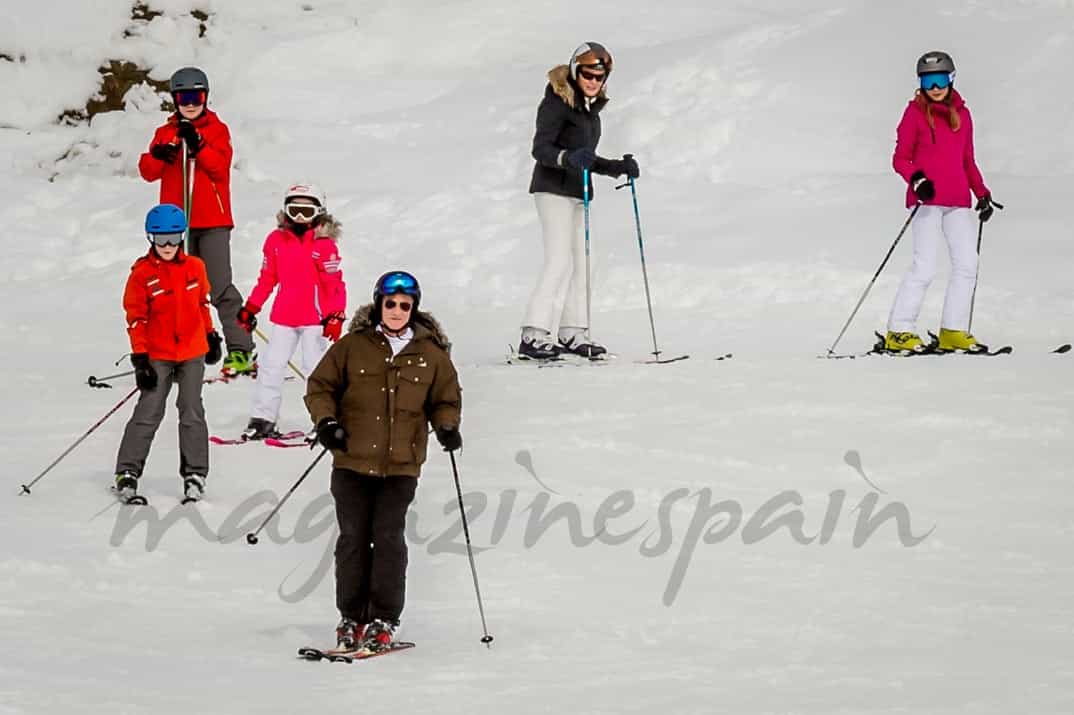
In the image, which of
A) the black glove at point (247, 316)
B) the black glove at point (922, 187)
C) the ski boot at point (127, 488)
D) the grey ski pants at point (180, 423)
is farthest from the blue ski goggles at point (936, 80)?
the ski boot at point (127, 488)

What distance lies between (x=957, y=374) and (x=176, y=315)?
4.60 metres

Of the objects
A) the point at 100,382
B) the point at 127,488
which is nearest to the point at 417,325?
the point at 127,488

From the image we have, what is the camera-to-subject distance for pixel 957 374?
11.2m

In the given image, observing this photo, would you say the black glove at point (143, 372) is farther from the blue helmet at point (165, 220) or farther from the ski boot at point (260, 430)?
the ski boot at point (260, 430)

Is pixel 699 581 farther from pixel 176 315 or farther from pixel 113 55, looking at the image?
pixel 113 55

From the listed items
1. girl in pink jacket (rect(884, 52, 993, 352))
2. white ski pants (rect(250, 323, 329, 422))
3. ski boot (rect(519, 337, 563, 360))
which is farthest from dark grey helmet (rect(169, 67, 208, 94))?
girl in pink jacket (rect(884, 52, 993, 352))

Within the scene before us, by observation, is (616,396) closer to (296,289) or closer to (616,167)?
(616,167)

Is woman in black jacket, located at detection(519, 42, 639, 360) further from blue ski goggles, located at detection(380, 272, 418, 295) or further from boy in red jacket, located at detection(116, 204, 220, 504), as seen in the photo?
blue ski goggles, located at detection(380, 272, 418, 295)

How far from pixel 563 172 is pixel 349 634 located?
18.5 ft

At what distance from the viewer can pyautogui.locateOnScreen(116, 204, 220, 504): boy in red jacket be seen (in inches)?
373

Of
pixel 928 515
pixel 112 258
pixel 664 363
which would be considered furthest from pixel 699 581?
pixel 112 258

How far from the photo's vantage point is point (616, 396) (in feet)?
36.9

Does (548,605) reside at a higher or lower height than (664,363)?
lower

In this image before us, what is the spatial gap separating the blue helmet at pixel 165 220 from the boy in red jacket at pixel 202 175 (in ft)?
7.96
